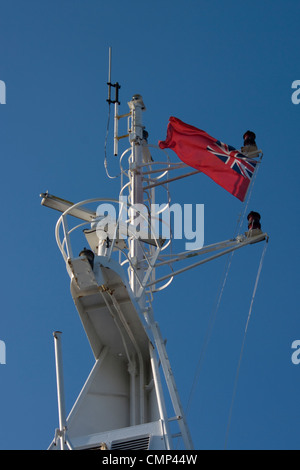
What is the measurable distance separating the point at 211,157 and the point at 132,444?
8121 mm

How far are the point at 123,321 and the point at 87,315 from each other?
68 cm

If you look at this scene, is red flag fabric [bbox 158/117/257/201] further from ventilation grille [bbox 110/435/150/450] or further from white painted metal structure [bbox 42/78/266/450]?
ventilation grille [bbox 110/435/150/450]

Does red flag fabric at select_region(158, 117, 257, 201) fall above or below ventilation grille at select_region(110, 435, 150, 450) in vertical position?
above

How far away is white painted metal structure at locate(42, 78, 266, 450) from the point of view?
16.6 meters

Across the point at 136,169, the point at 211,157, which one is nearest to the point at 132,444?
the point at 136,169

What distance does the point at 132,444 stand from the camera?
1630cm

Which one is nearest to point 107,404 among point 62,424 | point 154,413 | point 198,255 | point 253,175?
point 154,413

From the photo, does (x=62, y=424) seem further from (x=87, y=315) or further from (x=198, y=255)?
(x=198, y=255)

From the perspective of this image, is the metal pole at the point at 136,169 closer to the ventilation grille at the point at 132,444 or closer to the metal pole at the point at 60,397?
the metal pole at the point at 60,397

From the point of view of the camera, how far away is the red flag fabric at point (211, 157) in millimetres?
21438

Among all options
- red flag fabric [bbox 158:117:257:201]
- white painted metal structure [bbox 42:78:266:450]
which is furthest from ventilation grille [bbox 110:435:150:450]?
red flag fabric [bbox 158:117:257:201]

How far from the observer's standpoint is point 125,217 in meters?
20.3

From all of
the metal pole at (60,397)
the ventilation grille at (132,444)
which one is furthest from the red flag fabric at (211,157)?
the ventilation grille at (132,444)

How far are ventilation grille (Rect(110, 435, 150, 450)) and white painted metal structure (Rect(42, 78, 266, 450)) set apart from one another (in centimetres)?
2
